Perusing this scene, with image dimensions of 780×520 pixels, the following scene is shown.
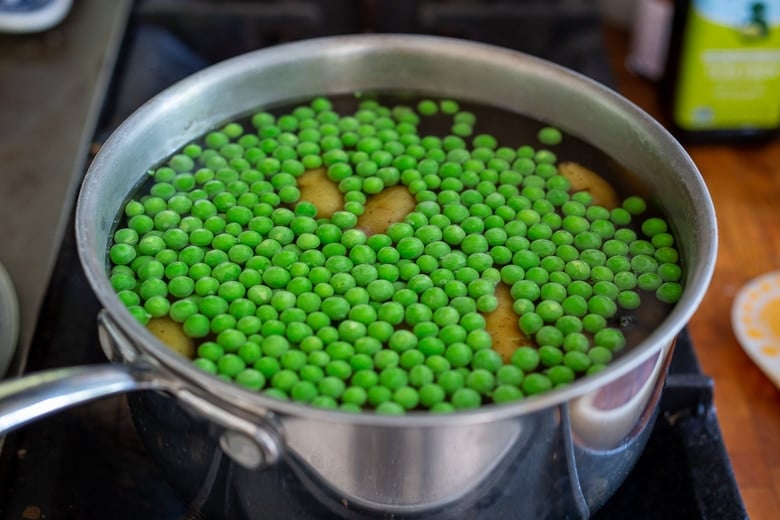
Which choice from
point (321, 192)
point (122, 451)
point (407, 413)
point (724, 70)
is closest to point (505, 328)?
point (407, 413)

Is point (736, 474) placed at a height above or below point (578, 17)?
below

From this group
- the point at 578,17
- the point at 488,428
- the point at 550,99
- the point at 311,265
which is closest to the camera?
the point at 488,428

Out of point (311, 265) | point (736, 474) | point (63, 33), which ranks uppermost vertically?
point (311, 265)

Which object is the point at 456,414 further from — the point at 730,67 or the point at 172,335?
the point at 730,67

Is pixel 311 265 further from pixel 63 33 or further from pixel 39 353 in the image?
pixel 63 33

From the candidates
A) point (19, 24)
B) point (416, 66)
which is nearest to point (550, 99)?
point (416, 66)

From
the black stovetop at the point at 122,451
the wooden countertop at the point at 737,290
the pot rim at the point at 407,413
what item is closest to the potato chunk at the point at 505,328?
the pot rim at the point at 407,413

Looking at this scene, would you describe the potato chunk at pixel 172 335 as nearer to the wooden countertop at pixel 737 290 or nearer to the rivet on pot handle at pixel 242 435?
the rivet on pot handle at pixel 242 435
